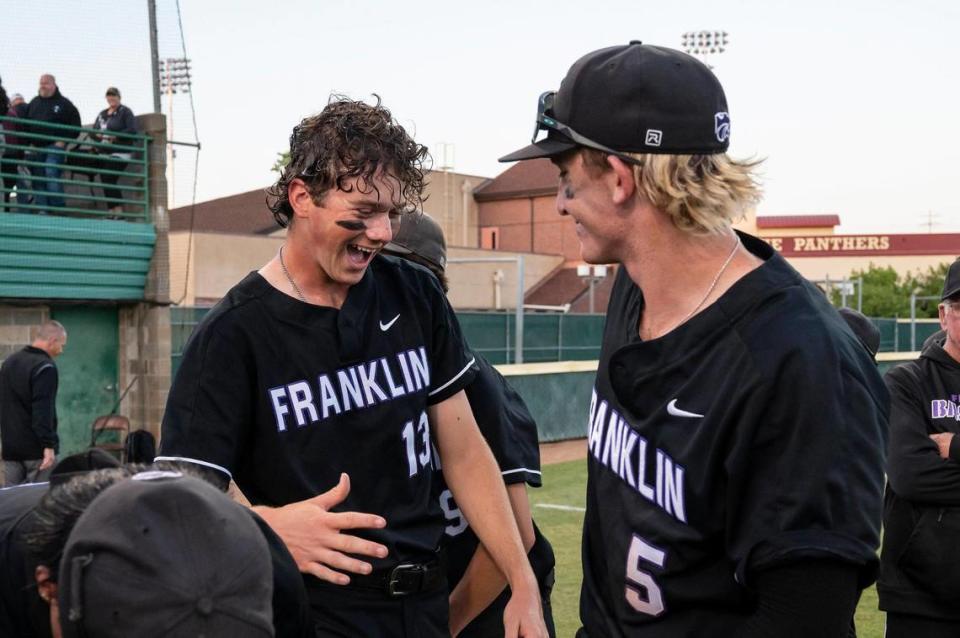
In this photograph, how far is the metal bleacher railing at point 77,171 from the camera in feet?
46.7

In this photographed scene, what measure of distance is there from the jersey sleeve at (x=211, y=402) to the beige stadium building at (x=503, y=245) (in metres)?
27.0

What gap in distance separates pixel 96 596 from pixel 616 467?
117 centimetres

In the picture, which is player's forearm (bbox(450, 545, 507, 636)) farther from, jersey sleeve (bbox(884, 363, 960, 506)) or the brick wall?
the brick wall

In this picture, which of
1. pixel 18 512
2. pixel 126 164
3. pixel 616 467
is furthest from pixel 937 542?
pixel 126 164

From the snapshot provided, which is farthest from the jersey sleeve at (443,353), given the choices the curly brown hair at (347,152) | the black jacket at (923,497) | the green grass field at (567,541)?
the green grass field at (567,541)

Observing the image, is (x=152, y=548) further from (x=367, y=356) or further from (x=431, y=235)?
(x=431, y=235)

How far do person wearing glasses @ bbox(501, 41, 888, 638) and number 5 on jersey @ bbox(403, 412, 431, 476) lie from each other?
0.63 m

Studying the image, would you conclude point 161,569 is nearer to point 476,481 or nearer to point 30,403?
point 476,481

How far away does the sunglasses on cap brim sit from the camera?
2.08 m

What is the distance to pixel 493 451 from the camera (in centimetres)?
330

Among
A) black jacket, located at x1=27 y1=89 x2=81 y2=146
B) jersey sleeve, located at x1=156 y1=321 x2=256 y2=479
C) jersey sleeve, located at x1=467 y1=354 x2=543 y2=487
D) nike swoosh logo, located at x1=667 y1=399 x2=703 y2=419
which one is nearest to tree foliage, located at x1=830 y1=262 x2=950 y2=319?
black jacket, located at x1=27 y1=89 x2=81 y2=146

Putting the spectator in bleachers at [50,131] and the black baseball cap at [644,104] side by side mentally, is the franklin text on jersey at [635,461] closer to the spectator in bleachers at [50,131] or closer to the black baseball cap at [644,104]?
the black baseball cap at [644,104]

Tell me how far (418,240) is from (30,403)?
25.2 feet

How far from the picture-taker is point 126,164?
51.3 ft
